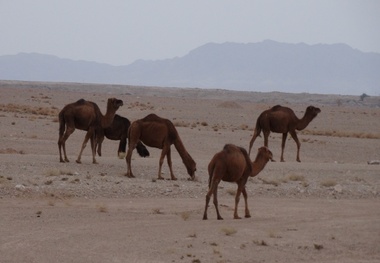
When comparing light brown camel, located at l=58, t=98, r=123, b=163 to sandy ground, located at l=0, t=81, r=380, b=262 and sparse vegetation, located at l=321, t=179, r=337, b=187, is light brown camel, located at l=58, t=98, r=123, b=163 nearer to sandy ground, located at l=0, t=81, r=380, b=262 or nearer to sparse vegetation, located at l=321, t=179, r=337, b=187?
sandy ground, located at l=0, t=81, r=380, b=262

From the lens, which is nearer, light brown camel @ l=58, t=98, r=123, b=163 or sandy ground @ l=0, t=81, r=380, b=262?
sandy ground @ l=0, t=81, r=380, b=262

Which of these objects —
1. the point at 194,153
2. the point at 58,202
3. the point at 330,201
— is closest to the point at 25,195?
the point at 58,202

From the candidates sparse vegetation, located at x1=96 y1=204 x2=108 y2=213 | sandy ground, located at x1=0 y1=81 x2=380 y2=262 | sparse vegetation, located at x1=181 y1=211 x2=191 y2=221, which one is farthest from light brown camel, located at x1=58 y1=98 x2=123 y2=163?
sparse vegetation, located at x1=181 y1=211 x2=191 y2=221

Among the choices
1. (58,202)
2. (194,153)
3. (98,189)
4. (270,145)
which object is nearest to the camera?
(58,202)

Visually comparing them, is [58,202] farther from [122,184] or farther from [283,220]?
[283,220]

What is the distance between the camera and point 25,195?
18.9 meters

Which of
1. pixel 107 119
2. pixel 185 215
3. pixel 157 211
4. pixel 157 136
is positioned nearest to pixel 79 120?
pixel 107 119

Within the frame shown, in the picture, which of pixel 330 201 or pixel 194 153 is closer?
pixel 330 201

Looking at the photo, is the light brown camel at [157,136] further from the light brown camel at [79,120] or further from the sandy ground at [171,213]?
the light brown camel at [79,120]

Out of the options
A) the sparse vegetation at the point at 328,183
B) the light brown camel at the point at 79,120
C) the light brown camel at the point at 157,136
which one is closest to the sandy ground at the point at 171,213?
the sparse vegetation at the point at 328,183

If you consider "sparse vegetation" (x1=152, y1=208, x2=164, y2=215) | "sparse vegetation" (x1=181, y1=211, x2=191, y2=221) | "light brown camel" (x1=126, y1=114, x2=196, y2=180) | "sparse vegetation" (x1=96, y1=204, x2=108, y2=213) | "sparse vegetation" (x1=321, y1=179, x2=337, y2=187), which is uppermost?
"light brown camel" (x1=126, y1=114, x2=196, y2=180)

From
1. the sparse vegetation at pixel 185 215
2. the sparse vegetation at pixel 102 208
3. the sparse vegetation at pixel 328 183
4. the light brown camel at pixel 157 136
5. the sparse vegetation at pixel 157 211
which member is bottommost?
the sparse vegetation at pixel 102 208

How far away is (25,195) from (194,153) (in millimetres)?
14683

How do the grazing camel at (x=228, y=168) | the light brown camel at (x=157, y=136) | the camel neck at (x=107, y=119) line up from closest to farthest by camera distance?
the grazing camel at (x=228, y=168) → the light brown camel at (x=157, y=136) → the camel neck at (x=107, y=119)
